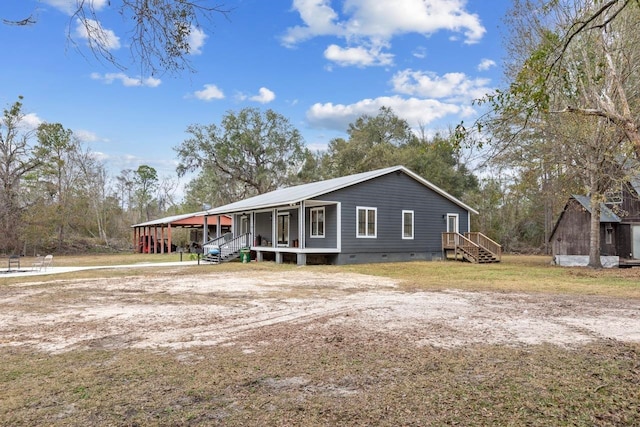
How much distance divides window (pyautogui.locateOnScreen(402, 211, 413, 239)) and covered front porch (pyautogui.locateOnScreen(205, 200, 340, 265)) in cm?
404

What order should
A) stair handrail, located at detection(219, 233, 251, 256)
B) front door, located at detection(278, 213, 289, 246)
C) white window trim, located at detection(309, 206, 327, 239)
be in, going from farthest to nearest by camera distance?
front door, located at detection(278, 213, 289, 246) → stair handrail, located at detection(219, 233, 251, 256) → white window trim, located at detection(309, 206, 327, 239)

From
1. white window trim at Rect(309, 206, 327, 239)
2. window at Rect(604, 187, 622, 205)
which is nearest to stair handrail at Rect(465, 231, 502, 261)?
window at Rect(604, 187, 622, 205)

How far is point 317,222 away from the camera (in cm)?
2083

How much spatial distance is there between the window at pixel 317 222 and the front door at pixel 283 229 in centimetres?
199

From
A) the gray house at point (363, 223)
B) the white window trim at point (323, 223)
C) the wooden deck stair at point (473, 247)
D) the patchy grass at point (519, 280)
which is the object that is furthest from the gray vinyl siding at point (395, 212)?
the patchy grass at point (519, 280)

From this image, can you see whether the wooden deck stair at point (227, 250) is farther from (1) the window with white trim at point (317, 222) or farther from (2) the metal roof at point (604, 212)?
(2) the metal roof at point (604, 212)

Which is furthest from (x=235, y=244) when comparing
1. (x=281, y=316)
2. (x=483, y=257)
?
(x=281, y=316)

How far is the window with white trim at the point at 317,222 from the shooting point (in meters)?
20.5

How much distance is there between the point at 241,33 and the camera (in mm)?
4383

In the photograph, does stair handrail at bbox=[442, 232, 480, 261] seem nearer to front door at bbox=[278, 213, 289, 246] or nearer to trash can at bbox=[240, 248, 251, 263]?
front door at bbox=[278, 213, 289, 246]

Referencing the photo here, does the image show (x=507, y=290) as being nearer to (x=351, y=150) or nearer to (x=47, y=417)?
(x=47, y=417)

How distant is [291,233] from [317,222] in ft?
6.53

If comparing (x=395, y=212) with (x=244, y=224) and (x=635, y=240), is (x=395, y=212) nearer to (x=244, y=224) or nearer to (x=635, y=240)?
(x=244, y=224)

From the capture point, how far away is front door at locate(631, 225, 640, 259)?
62.1ft
